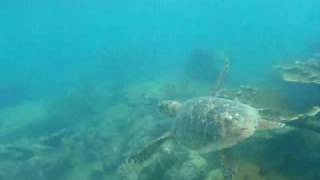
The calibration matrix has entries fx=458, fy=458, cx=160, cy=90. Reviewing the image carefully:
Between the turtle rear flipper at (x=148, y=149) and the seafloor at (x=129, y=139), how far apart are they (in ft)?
0.64

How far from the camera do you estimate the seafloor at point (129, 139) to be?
6.96 meters

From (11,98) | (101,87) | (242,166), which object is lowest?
(242,166)

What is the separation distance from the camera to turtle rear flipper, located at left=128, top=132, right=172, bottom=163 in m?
8.97

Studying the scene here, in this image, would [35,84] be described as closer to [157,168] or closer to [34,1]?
[34,1]

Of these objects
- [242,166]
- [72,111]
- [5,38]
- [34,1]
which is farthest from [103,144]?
[5,38]

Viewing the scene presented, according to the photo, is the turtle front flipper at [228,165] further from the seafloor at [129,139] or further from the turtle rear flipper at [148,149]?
the turtle rear flipper at [148,149]

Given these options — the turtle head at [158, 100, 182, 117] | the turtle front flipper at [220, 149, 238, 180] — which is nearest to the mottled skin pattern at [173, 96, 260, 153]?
the turtle front flipper at [220, 149, 238, 180]

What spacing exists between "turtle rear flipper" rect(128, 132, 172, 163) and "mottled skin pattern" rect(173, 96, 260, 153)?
65cm

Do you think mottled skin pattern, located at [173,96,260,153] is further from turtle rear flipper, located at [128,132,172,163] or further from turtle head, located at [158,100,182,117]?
turtle head, located at [158,100,182,117]

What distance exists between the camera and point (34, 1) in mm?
48969

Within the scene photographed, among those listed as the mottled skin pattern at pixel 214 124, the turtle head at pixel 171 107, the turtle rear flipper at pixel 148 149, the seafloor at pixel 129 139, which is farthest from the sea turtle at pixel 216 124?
the turtle head at pixel 171 107

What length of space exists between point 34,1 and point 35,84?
19320 millimetres

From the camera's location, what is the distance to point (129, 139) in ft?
46.0

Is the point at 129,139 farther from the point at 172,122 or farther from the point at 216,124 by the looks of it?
the point at 216,124
